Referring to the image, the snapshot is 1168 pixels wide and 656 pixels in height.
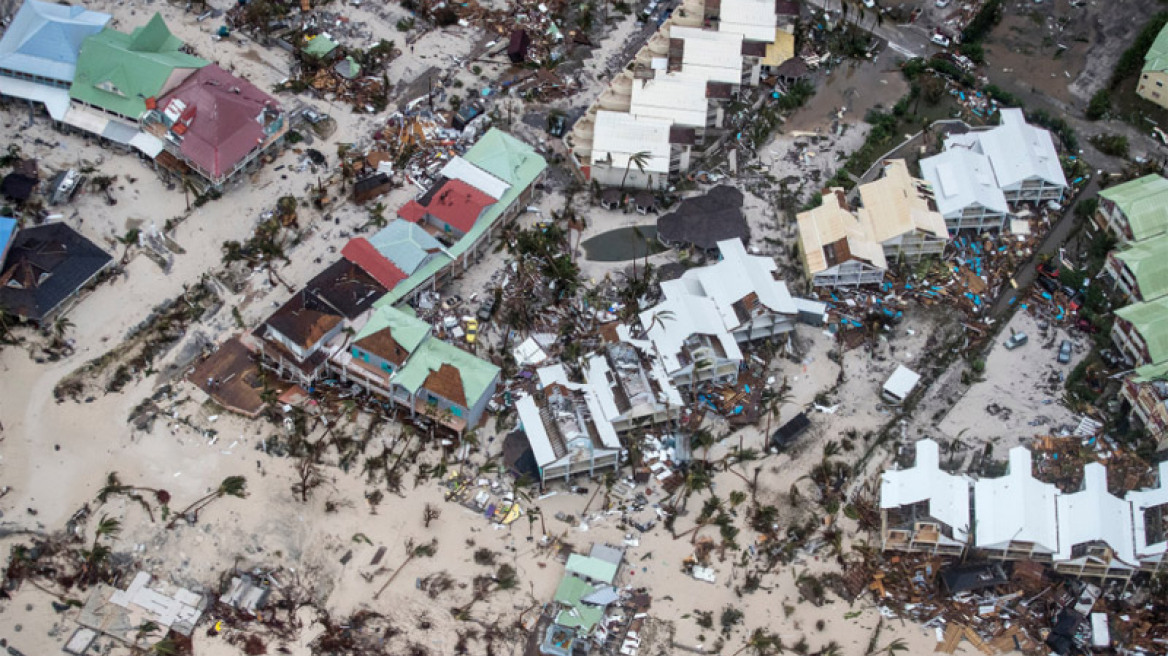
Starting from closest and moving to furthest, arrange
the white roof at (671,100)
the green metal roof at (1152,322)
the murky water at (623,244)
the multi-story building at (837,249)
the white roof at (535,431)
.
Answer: the white roof at (535,431) → the green metal roof at (1152,322) → the multi-story building at (837,249) → the murky water at (623,244) → the white roof at (671,100)

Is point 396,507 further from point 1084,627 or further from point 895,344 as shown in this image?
point 1084,627

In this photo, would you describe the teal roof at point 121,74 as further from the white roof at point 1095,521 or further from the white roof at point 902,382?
the white roof at point 1095,521

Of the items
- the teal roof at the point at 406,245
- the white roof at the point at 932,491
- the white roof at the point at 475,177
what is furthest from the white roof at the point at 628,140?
the white roof at the point at 932,491

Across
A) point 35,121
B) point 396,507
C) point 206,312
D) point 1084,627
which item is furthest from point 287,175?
point 1084,627

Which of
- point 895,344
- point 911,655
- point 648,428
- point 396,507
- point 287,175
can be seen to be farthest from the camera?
point 287,175

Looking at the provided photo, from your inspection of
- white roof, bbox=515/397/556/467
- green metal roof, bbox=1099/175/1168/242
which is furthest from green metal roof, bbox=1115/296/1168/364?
white roof, bbox=515/397/556/467

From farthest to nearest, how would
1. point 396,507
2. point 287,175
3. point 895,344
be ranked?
point 287,175, point 895,344, point 396,507
